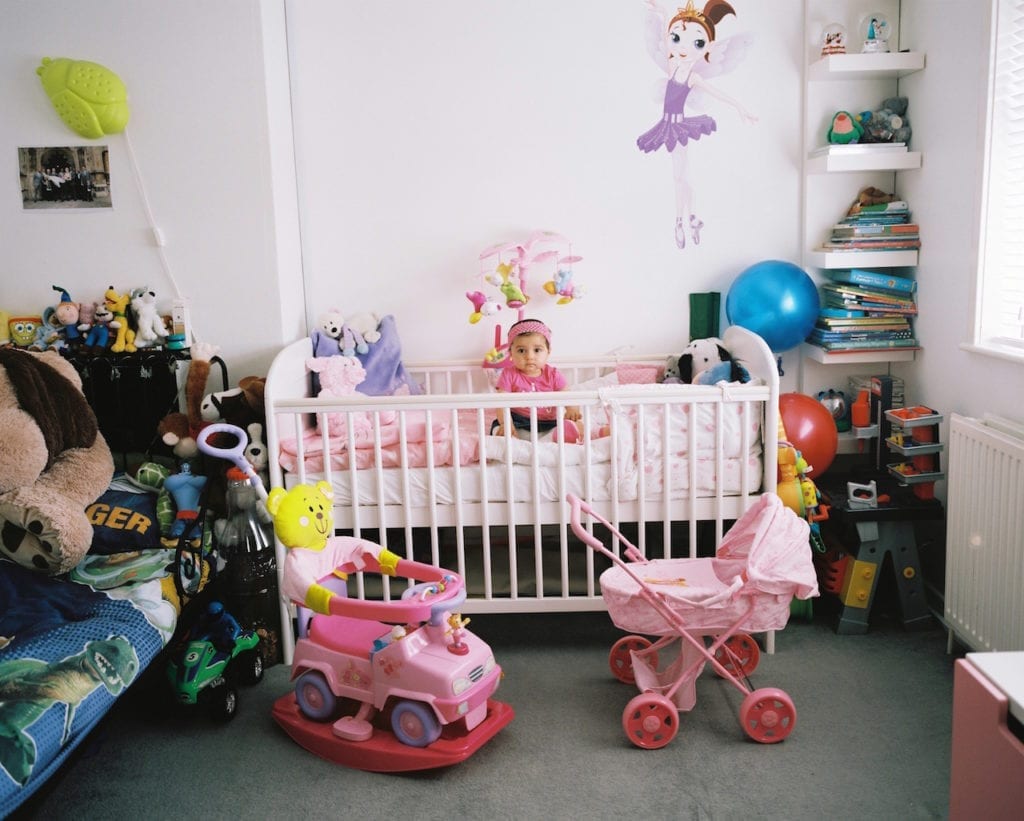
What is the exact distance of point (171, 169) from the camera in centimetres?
315

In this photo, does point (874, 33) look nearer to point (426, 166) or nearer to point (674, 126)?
point (674, 126)

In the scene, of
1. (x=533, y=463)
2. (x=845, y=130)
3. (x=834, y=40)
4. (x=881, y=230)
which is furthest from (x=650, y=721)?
(x=834, y=40)

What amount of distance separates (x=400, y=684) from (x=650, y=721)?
0.62m

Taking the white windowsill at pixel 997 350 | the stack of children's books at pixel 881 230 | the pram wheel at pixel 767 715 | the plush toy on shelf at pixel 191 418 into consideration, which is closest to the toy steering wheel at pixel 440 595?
the pram wheel at pixel 767 715

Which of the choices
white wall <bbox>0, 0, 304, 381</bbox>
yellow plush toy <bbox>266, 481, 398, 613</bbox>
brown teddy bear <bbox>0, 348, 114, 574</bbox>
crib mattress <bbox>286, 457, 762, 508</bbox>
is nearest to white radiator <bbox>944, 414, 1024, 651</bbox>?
crib mattress <bbox>286, 457, 762, 508</bbox>

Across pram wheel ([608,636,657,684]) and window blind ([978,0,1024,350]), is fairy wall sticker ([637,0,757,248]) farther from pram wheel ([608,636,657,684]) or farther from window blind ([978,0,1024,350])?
pram wheel ([608,636,657,684])

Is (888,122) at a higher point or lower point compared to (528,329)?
higher

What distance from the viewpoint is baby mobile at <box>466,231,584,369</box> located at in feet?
10.9

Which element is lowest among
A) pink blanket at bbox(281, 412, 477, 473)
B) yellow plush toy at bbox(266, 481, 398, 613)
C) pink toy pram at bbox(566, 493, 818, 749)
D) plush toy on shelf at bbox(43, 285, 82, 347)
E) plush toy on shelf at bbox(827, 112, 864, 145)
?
pink toy pram at bbox(566, 493, 818, 749)

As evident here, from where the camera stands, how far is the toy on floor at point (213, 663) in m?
2.57

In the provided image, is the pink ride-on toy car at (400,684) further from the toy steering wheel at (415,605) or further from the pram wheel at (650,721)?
the pram wheel at (650,721)

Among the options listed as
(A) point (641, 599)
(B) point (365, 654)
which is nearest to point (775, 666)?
(A) point (641, 599)

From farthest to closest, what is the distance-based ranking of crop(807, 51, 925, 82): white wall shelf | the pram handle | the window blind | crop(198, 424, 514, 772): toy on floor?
crop(807, 51, 925, 82): white wall shelf < the window blind < the pram handle < crop(198, 424, 514, 772): toy on floor

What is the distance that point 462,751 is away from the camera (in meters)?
2.31
